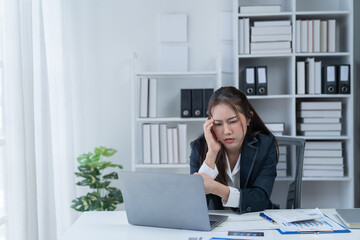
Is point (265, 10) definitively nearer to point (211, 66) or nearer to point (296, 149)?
point (211, 66)

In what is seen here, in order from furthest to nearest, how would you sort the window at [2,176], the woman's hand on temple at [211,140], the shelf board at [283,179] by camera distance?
the window at [2,176], the shelf board at [283,179], the woman's hand on temple at [211,140]

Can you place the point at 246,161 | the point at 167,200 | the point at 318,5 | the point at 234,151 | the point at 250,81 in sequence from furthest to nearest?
the point at 318,5 < the point at 250,81 < the point at 234,151 < the point at 246,161 < the point at 167,200

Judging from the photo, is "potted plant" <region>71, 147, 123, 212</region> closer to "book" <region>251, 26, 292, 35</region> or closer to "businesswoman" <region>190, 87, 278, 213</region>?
"businesswoman" <region>190, 87, 278, 213</region>

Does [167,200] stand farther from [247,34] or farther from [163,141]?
[247,34]

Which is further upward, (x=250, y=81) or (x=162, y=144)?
(x=250, y=81)

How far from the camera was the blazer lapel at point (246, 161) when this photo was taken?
1849mm

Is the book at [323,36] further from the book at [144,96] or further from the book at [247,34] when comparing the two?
the book at [144,96]

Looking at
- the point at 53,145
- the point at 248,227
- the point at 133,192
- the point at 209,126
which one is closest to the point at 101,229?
the point at 133,192

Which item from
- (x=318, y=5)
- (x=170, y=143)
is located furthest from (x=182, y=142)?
(x=318, y=5)

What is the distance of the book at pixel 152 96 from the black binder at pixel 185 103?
206mm

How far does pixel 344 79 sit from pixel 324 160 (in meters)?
0.62

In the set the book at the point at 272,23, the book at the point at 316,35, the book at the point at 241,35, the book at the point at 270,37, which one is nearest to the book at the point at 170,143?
the book at the point at 241,35

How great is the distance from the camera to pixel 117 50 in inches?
133

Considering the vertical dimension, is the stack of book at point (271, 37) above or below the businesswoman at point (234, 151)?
above
